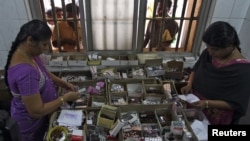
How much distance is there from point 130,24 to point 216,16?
0.89 m

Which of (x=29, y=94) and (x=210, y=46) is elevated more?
(x=210, y=46)

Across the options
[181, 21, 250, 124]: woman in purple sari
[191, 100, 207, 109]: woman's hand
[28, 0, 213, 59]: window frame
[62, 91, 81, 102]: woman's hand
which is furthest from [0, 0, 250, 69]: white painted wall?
[62, 91, 81, 102]: woman's hand

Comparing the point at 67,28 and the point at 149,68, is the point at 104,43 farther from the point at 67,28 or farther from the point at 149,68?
the point at 149,68

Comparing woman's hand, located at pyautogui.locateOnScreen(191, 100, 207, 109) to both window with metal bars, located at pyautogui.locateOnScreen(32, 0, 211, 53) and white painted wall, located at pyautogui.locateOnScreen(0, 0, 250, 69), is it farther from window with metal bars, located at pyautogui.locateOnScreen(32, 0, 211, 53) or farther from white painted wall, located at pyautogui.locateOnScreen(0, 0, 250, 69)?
window with metal bars, located at pyautogui.locateOnScreen(32, 0, 211, 53)

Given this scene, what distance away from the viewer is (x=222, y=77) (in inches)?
58.0

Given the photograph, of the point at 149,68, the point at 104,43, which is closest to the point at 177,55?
the point at 149,68

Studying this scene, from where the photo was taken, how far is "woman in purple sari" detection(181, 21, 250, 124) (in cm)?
136

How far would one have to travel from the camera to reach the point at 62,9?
2270 mm

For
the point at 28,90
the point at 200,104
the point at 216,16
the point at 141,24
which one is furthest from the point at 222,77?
the point at 28,90

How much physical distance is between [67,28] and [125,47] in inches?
26.8

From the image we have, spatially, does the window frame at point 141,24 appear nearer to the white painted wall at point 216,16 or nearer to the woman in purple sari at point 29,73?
the white painted wall at point 216,16

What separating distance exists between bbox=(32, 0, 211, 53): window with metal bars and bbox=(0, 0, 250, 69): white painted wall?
0.15m

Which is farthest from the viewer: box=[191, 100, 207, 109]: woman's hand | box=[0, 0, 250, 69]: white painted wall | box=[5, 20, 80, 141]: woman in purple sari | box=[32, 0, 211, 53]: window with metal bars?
box=[32, 0, 211, 53]: window with metal bars

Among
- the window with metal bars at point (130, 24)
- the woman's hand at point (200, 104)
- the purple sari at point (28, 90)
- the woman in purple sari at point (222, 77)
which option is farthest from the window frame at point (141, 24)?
the woman's hand at point (200, 104)
